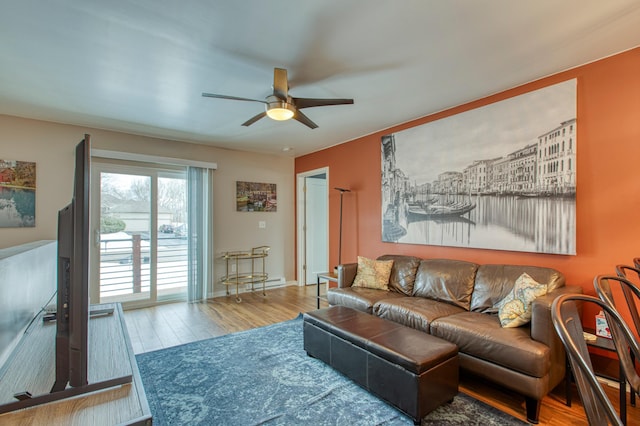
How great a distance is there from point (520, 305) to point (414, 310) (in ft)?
2.69

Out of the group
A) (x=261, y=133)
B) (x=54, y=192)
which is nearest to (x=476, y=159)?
(x=261, y=133)

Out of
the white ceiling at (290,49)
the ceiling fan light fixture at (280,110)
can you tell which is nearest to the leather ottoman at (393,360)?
the ceiling fan light fixture at (280,110)

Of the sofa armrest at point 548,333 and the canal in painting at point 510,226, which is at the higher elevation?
the canal in painting at point 510,226

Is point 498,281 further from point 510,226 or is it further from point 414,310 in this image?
point 414,310

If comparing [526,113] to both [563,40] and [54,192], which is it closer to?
[563,40]

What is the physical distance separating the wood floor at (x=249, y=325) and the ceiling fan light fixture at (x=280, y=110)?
2443 mm

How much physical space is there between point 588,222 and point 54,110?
212 inches

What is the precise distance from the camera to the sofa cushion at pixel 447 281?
2.98 m

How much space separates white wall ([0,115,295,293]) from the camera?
3668mm

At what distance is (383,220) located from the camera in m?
4.20

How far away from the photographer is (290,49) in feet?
7.38

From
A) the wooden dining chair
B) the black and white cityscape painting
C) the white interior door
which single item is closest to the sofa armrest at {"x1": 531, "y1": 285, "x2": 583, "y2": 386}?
the black and white cityscape painting

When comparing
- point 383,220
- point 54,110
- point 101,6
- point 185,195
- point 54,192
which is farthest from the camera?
point 185,195

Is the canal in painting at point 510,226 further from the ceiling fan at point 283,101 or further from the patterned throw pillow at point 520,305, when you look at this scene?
the ceiling fan at point 283,101
